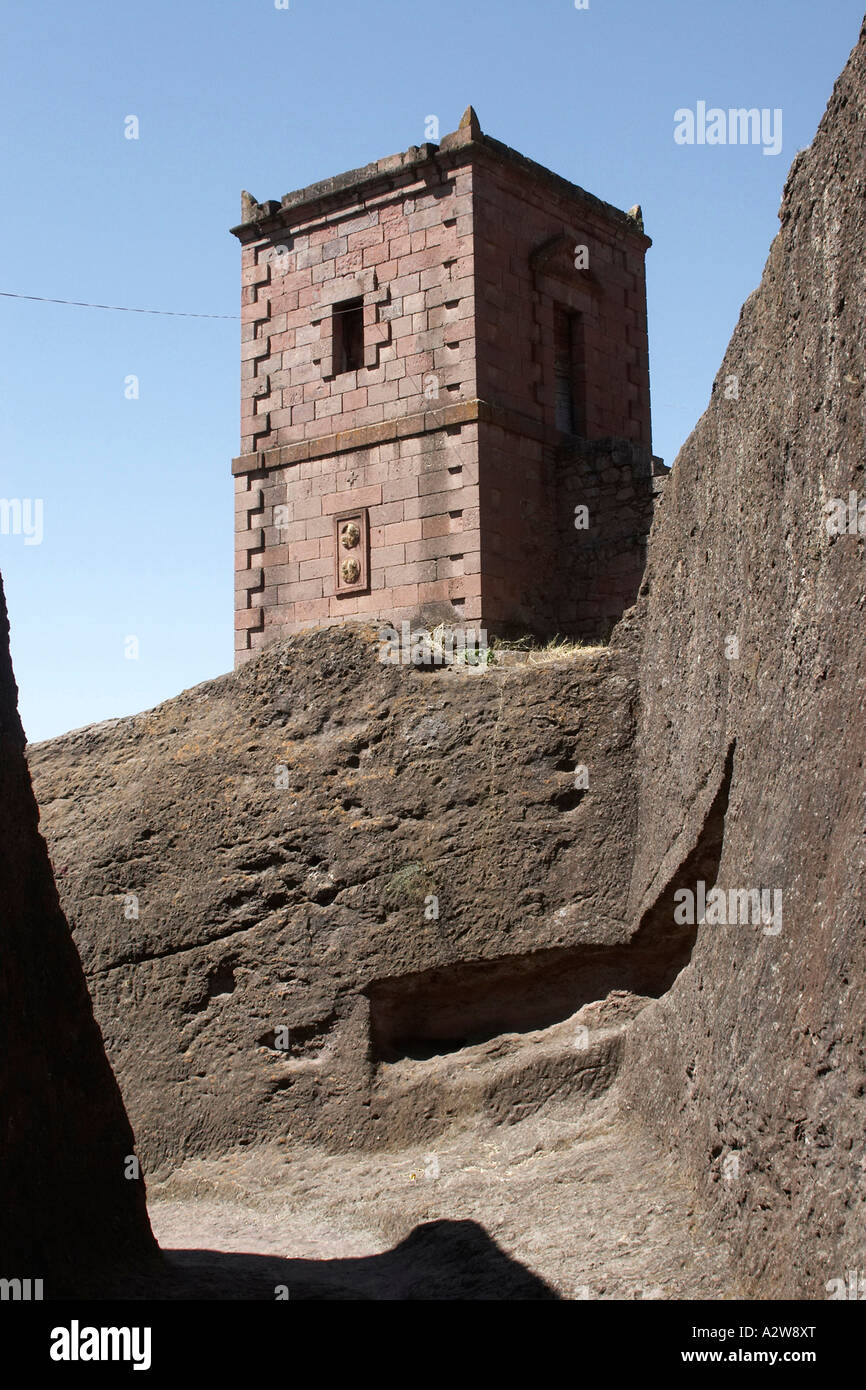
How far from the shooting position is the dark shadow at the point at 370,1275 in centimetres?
539

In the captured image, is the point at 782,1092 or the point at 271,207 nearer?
the point at 782,1092

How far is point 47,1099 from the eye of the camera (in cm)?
527

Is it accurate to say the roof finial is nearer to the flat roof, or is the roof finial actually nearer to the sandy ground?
the flat roof

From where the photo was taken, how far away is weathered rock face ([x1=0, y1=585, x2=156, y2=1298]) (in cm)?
497

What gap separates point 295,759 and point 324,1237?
270 centimetres

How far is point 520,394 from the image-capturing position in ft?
59.6

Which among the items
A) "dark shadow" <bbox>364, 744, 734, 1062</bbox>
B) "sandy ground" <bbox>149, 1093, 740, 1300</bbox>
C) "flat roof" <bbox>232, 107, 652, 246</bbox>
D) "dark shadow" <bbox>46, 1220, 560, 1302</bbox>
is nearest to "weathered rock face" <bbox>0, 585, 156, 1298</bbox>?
"dark shadow" <bbox>46, 1220, 560, 1302</bbox>

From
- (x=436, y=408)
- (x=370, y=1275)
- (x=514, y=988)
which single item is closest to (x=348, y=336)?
(x=436, y=408)

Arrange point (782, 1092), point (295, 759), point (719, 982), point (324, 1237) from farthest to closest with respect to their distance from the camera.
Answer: point (295, 759)
point (324, 1237)
point (719, 982)
point (782, 1092)

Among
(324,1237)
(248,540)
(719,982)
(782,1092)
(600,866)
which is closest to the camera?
(782,1092)

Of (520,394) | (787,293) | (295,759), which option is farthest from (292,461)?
(787,293)

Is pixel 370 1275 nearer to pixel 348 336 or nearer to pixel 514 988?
pixel 514 988

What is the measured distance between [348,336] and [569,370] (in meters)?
2.77
